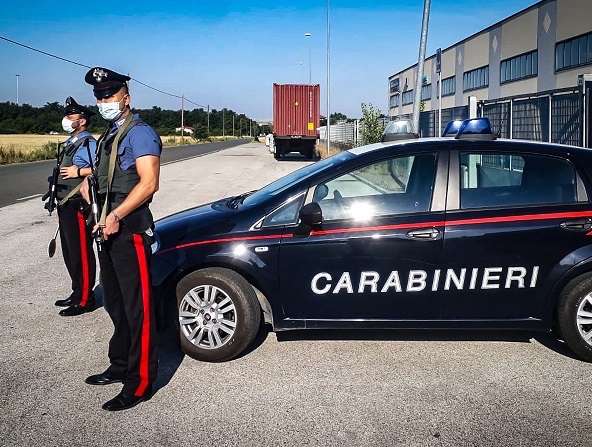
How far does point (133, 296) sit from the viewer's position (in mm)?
3926

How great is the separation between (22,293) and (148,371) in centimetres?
315

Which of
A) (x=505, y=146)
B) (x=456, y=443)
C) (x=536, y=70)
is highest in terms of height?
(x=536, y=70)

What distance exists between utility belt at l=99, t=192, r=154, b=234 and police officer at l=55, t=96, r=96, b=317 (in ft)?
6.40

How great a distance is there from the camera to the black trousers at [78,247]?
5844mm

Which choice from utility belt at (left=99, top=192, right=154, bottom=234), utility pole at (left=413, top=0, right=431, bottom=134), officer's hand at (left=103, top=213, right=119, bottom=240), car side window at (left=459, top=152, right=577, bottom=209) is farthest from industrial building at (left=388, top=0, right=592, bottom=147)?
officer's hand at (left=103, top=213, right=119, bottom=240)

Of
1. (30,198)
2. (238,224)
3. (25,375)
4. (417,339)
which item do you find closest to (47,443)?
(25,375)

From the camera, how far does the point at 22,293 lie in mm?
6562

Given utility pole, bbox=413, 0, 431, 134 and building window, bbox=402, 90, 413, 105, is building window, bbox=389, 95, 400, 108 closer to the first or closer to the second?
building window, bbox=402, 90, 413, 105

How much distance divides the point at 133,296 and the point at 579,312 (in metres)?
2.99

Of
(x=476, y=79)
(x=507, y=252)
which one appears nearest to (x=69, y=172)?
(x=507, y=252)

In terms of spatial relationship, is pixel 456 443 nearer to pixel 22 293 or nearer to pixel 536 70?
pixel 22 293

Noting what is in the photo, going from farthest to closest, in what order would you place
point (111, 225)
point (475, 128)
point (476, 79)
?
point (476, 79) < point (475, 128) < point (111, 225)

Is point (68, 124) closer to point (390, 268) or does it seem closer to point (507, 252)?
point (390, 268)

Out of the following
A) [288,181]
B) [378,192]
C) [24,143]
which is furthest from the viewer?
[24,143]
